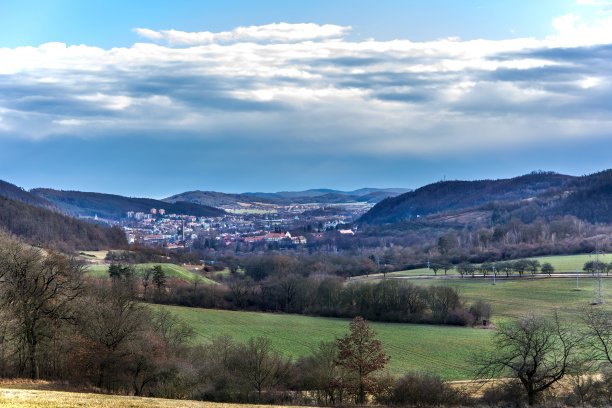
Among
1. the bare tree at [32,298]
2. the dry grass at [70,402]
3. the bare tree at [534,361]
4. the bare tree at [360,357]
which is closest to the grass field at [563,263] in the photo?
the bare tree at [534,361]

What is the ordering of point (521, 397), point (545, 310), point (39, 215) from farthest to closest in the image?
point (39, 215) → point (545, 310) → point (521, 397)

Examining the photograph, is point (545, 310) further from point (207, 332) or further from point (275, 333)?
point (207, 332)

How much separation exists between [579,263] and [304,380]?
97.6 metres

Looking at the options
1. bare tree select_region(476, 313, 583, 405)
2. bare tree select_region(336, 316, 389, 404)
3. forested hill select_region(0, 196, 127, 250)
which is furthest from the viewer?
forested hill select_region(0, 196, 127, 250)

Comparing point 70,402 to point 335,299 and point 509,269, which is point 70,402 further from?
point 509,269

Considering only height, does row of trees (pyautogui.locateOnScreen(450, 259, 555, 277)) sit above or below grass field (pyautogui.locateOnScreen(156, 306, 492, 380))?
above

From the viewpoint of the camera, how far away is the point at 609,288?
98.8 m

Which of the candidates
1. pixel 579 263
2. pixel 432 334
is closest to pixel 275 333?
pixel 432 334

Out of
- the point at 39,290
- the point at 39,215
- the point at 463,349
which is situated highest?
the point at 39,215

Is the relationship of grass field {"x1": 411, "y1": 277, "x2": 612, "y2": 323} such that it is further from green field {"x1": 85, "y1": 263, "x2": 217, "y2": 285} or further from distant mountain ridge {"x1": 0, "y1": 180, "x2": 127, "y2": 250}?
distant mountain ridge {"x1": 0, "y1": 180, "x2": 127, "y2": 250}

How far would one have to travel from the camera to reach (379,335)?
7662 cm

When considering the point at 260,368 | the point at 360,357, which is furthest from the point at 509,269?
the point at 260,368

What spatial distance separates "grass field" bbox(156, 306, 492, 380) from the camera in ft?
203

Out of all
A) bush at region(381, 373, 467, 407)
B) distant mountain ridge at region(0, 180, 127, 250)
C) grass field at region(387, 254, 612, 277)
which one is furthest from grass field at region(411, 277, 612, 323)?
distant mountain ridge at region(0, 180, 127, 250)
